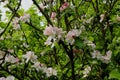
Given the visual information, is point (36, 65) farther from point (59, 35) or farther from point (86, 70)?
point (59, 35)

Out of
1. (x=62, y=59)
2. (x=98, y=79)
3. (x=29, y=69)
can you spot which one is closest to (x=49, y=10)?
(x=29, y=69)

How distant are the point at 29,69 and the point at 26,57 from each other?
33 centimetres

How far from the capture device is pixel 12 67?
3.45 m

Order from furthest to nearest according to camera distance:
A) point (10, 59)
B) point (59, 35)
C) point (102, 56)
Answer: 1. point (10, 59)
2. point (102, 56)
3. point (59, 35)

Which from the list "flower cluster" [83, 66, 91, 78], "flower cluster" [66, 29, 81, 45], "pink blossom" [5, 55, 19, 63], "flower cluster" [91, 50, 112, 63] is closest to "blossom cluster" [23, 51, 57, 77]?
"pink blossom" [5, 55, 19, 63]

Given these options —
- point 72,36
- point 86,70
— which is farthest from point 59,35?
point 86,70

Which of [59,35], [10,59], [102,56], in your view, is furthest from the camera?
[10,59]

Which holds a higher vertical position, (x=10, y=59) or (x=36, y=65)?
(x=10, y=59)

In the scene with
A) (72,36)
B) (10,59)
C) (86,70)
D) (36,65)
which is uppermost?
(72,36)

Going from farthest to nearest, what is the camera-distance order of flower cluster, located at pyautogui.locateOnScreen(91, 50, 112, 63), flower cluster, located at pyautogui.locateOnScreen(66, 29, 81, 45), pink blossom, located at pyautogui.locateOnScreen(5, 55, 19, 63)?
pink blossom, located at pyautogui.locateOnScreen(5, 55, 19, 63) < flower cluster, located at pyautogui.locateOnScreen(91, 50, 112, 63) < flower cluster, located at pyautogui.locateOnScreen(66, 29, 81, 45)

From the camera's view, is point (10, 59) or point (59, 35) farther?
point (10, 59)

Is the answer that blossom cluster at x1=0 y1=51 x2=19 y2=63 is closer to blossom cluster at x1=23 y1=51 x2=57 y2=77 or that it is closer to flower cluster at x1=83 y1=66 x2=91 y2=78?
blossom cluster at x1=23 y1=51 x2=57 y2=77

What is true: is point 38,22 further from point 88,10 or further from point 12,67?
point 12,67

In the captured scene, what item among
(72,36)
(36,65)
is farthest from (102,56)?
(36,65)
